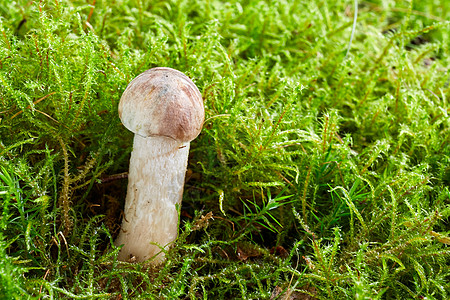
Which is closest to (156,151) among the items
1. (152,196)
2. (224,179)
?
(152,196)

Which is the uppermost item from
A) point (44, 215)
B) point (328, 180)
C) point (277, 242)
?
point (328, 180)

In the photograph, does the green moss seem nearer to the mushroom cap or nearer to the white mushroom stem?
the white mushroom stem

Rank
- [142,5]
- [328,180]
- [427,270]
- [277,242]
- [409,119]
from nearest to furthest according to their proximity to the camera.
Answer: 1. [427,270]
2. [277,242]
3. [328,180]
4. [409,119]
5. [142,5]

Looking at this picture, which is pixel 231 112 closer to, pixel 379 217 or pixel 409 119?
pixel 379 217

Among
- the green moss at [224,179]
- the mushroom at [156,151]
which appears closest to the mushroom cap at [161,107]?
the mushroom at [156,151]

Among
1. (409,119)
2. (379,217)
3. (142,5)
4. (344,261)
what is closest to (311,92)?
(409,119)

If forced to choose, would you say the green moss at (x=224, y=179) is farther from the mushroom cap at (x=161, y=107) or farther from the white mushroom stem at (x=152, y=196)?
the mushroom cap at (x=161, y=107)
